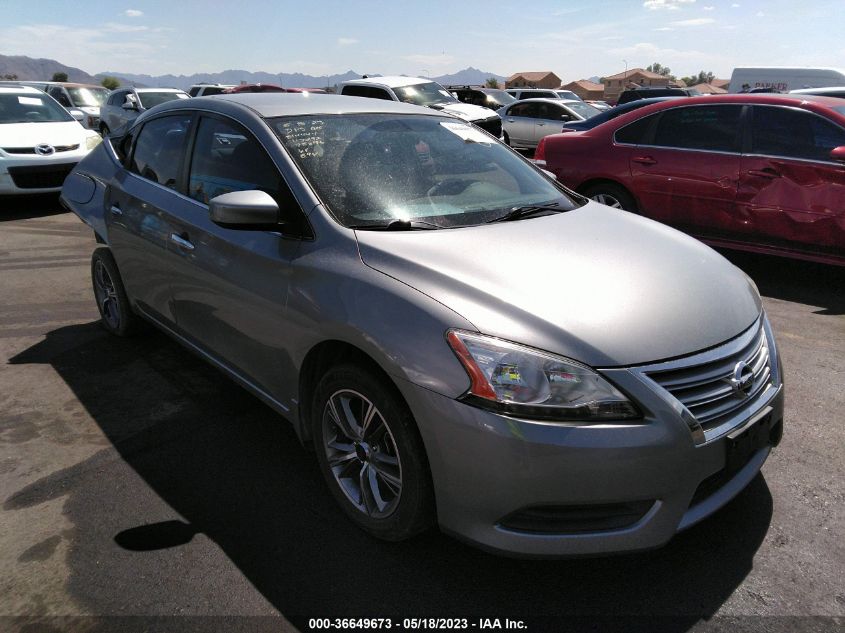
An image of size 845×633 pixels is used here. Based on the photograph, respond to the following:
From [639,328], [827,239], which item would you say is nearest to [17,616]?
[639,328]

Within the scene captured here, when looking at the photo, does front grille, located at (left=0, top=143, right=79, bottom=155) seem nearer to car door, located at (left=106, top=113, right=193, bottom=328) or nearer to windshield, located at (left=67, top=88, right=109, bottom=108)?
car door, located at (left=106, top=113, right=193, bottom=328)

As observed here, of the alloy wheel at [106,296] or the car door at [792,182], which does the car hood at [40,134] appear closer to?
the alloy wheel at [106,296]

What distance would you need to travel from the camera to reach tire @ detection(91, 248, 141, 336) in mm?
4492

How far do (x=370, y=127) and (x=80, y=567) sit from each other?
226cm

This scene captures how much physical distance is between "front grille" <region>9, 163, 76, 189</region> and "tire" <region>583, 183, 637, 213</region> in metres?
7.49

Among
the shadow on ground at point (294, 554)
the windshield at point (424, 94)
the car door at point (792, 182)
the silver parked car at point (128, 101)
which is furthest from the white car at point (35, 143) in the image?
the car door at point (792, 182)

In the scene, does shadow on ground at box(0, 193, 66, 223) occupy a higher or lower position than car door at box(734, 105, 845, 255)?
lower

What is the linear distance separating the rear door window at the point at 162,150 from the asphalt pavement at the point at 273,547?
49.5 inches

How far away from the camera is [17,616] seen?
7.33 feet

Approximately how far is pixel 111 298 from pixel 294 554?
2980mm

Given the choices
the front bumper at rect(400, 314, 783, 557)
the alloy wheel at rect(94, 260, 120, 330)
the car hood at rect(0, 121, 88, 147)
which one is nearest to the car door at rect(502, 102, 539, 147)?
the car hood at rect(0, 121, 88, 147)

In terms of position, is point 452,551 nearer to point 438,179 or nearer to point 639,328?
point 639,328

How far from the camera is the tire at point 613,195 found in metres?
6.53

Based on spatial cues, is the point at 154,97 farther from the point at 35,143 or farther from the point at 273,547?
the point at 273,547
